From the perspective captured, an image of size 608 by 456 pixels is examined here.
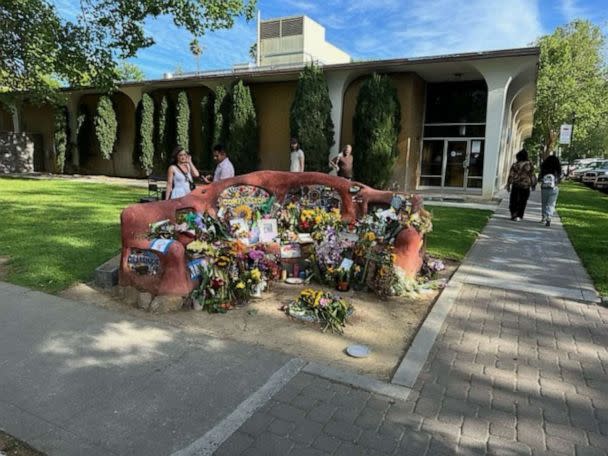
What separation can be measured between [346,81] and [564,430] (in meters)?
15.4

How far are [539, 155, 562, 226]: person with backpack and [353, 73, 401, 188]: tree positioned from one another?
590 cm

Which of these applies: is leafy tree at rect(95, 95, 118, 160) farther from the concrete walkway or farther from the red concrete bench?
the concrete walkway

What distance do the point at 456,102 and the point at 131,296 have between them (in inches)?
655

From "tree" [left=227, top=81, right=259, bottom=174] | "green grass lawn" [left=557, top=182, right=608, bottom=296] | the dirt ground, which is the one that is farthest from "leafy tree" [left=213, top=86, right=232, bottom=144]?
the dirt ground

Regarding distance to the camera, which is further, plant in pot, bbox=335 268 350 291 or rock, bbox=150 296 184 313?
plant in pot, bbox=335 268 350 291

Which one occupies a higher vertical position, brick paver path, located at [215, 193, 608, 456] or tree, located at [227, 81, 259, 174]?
tree, located at [227, 81, 259, 174]

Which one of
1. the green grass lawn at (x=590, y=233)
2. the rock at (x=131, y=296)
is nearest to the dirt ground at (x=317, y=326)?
the rock at (x=131, y=296)

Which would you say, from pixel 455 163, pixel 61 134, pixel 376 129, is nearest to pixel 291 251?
pixel 376 129

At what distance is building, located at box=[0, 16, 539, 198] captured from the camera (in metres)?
14.6

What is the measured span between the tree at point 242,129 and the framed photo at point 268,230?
40.3ft

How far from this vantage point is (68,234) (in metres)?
8.04

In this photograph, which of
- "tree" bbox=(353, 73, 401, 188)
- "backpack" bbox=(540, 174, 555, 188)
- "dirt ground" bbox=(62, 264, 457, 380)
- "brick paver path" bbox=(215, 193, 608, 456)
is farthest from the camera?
"tree" bbox=(353, 73, 401, 188)

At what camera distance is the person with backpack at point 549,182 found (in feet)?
32.8

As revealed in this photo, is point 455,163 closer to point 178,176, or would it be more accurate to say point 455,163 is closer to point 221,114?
point 221,114
